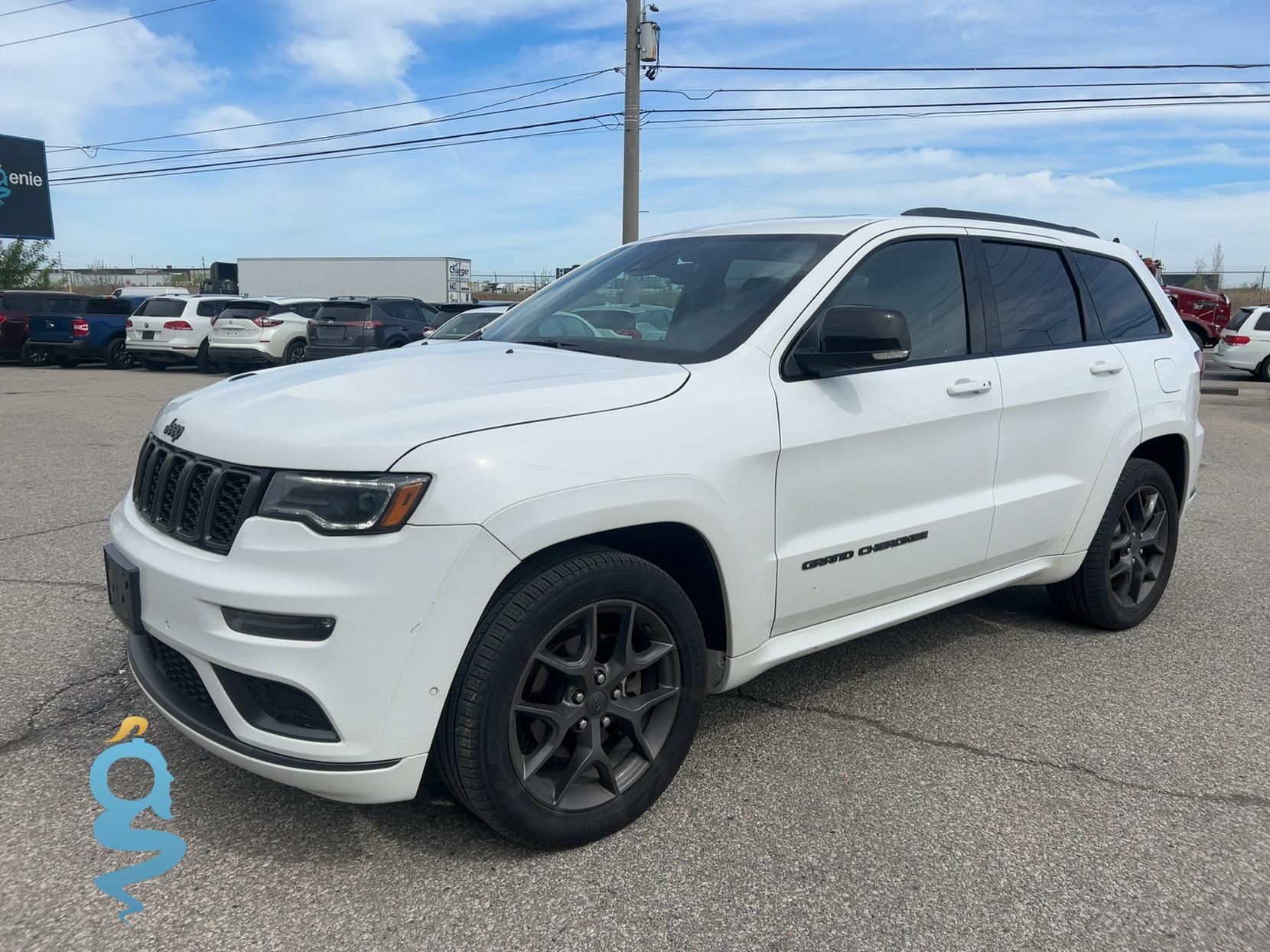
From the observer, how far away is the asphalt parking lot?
2410 millimetres

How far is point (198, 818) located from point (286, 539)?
105 cm

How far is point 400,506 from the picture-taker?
2.31 meters

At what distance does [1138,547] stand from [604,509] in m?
3.17

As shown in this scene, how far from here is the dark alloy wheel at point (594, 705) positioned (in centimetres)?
262

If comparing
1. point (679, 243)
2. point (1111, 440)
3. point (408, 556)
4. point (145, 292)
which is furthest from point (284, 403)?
point (145, 292)

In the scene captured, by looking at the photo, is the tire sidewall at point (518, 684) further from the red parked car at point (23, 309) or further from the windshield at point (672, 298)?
the red parked car at point (23, 309)

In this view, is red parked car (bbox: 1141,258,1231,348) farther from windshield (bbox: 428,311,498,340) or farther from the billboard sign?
the billboard sign

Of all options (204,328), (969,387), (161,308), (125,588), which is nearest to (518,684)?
(125,588)

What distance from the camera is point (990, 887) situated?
2586 mm

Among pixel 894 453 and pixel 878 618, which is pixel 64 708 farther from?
pixel 894 453

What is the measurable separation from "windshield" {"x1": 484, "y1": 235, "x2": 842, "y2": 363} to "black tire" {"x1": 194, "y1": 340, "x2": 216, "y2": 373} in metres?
18.5

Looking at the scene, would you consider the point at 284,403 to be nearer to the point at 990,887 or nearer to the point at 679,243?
the point at 679,243

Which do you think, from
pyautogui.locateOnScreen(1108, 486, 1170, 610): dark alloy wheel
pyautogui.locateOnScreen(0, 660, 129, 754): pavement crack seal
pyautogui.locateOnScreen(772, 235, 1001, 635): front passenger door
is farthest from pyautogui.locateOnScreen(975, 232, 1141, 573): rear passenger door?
pyautogui.locateOnScreen(0, 660, 129, 754): pavement crack seal

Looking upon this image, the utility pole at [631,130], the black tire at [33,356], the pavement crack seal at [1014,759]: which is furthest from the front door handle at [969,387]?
the black tire at [33,356]
